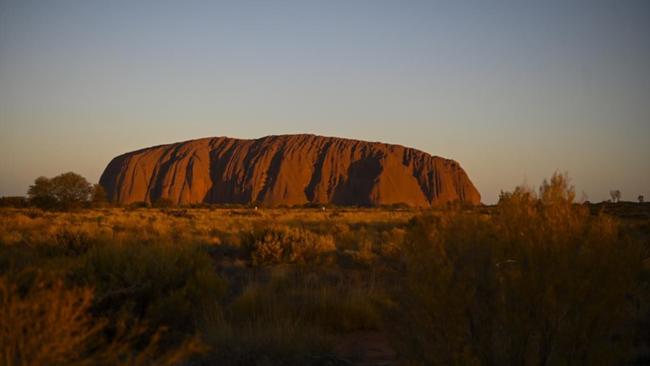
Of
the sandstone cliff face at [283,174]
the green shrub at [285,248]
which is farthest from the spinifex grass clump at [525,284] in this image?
the sandstone cliff face at [283,174]

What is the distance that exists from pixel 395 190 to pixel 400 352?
249 ft

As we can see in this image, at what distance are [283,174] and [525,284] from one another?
78901 mm

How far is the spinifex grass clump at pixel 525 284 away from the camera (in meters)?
3.44

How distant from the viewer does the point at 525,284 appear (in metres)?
3.43

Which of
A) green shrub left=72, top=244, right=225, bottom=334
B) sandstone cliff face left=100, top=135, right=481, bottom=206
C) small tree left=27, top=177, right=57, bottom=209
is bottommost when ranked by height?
green shrub left=72, top=244, right=225, bottom=334

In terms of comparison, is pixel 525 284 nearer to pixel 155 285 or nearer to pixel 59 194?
pixel 155 285

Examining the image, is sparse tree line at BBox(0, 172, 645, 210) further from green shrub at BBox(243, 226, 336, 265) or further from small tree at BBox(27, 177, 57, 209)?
green shrub at BBox(243, 226, 336, 265)

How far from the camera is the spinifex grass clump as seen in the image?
3441 mm

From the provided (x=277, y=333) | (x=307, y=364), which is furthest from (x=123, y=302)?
(x=307, y=364)

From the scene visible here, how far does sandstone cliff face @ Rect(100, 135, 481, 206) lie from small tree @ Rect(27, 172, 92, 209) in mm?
35477

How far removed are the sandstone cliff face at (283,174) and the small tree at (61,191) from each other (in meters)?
35.5

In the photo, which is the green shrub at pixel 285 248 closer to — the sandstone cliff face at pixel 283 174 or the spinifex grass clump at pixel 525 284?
the spinifex grass clump at pixel 525 284

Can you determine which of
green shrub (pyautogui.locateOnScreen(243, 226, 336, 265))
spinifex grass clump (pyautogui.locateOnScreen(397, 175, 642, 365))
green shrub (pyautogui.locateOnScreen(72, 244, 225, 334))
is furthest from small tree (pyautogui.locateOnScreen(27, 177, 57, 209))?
spinifex grass clump (pyautogui.locateOnScreen(397, 175, 642, 365))

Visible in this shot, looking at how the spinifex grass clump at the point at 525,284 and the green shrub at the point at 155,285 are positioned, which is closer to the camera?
the spinifex grass clump at the point at 525,284
